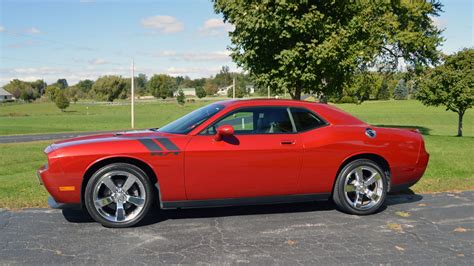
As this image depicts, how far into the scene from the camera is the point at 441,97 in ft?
72.4

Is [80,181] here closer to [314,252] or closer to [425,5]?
[314,252]

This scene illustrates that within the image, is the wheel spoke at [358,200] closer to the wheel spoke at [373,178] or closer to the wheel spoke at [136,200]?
the wheel spoke at [373,178]

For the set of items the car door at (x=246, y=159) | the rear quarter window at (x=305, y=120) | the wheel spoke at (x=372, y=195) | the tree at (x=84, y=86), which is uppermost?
the tree at (x=84, y=86)

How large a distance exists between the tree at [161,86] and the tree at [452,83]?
9267cm

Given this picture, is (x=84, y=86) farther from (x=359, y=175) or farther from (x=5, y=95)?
(x=359, y=175)

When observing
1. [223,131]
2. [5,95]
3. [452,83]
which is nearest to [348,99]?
[452,83]

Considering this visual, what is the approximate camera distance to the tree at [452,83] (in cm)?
2138

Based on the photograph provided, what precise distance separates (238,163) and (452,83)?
2072cm

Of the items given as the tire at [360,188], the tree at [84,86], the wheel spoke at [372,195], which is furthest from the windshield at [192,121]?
the tree at [84,86]

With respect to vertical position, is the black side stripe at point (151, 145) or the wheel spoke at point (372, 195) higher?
the black side stripe at point (151, 145)

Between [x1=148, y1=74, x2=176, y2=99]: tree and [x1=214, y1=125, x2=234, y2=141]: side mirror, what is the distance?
108m

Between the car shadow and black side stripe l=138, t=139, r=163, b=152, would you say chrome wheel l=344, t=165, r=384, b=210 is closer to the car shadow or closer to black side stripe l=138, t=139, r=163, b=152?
the car shadow

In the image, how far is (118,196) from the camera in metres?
4.59

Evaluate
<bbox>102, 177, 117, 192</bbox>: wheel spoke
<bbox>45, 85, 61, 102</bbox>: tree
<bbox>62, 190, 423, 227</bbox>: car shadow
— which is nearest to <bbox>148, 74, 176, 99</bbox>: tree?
<bbox>45, 85, 61, 102</bbox>: tree
